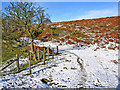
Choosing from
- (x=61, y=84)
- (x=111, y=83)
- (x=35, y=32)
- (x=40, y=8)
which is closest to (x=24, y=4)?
(x=40, y=8)

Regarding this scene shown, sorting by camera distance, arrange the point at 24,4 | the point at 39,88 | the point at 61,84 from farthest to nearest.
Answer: the point at 24,4, the point at 61,84, the point at 39,88

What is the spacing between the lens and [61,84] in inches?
266

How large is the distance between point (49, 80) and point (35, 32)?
7756mm

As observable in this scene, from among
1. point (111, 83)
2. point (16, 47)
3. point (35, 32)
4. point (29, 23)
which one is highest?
point (29, 23)

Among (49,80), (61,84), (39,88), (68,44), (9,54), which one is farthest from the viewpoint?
(68,44)

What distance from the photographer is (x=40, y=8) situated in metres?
12.4

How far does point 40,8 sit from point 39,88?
10.3 m

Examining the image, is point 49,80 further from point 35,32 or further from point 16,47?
point 16,47

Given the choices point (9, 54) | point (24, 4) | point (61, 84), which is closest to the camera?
point (61, 84)

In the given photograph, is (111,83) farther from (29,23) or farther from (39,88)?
(29,23)

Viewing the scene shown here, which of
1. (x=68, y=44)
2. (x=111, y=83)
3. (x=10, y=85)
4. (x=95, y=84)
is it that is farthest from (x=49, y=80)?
(x=68, y=44)

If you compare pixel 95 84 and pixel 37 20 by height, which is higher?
pixel 37 20

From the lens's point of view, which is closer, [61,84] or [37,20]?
[61,84]

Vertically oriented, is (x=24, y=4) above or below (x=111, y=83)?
above
